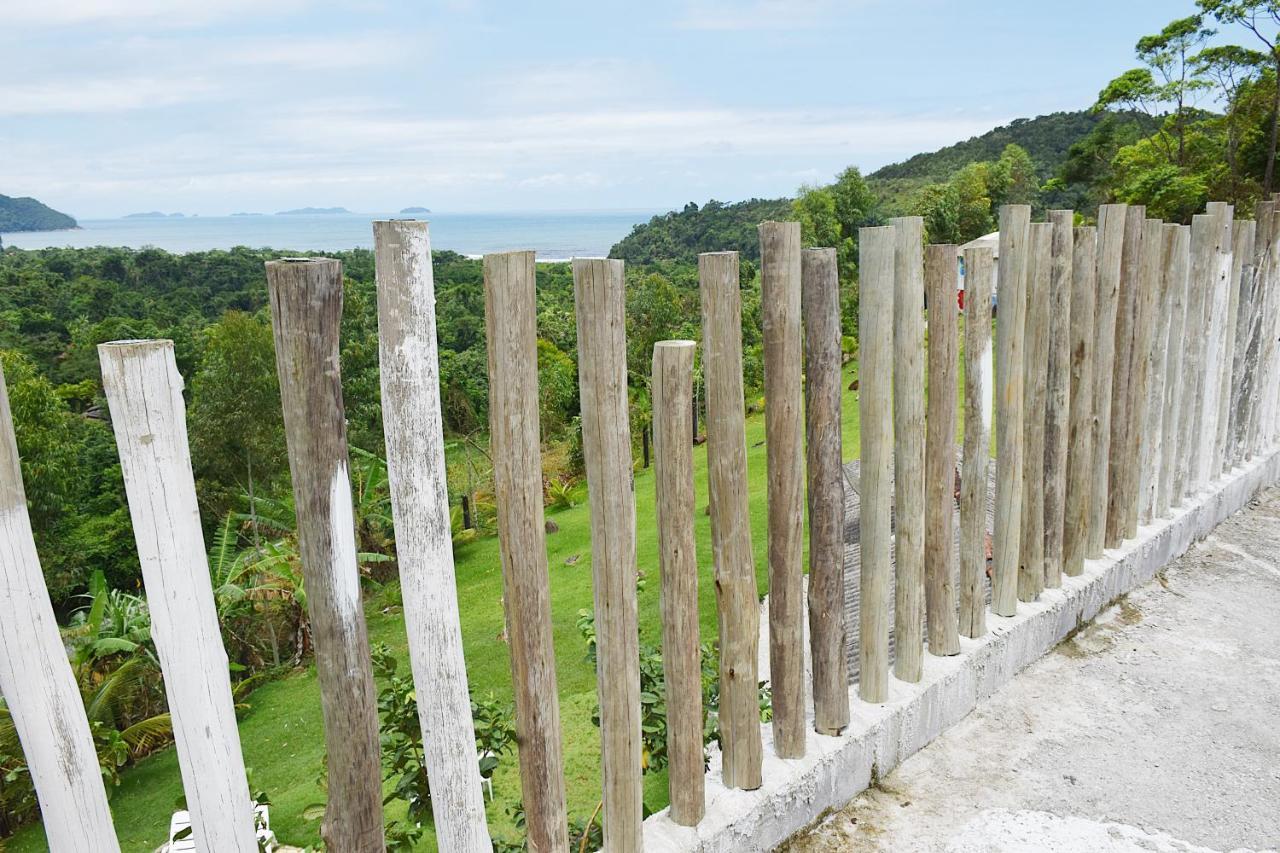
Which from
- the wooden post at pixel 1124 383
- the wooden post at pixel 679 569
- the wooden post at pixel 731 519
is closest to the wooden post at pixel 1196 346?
the wooden post at pixel 1124 383

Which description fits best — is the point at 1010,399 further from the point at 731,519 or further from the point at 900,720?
the point at 731,519

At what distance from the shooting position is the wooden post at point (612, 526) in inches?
61.4

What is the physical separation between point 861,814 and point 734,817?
0.44 m

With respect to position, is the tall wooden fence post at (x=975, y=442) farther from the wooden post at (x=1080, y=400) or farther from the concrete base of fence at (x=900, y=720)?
the wooden post at (x=1080, y=400)

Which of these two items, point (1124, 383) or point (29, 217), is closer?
point (1124, 383)

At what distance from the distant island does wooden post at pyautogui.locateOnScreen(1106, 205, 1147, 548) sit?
133021 millimetres

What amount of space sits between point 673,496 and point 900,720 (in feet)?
3.45

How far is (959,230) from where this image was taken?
4784 centimetres

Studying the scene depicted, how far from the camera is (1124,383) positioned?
3107 millimetres

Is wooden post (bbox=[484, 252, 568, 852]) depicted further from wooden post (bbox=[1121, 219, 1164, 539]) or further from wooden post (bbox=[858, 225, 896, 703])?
wooden post (bbox=[1121, 219, 1164, 539])

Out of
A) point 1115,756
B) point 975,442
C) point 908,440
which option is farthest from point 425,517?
point 1115,756

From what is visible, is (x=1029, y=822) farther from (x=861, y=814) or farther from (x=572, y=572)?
(x=572, y=572)

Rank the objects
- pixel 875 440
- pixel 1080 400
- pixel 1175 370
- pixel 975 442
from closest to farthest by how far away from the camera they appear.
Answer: pixel 875 440
pixel 975 442
pixel 1080 400
pixel 1175 370

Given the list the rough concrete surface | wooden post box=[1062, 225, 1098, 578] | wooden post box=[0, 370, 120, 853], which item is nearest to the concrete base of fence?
the rough concrete surface
